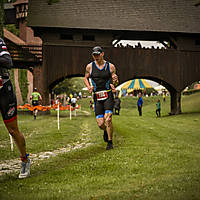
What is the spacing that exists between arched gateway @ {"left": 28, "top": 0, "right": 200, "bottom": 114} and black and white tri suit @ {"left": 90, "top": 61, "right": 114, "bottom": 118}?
58.7 feet

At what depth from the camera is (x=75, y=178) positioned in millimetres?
4672

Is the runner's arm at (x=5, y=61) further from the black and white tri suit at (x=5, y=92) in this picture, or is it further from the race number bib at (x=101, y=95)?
the race number bib at (x=101, y=95)

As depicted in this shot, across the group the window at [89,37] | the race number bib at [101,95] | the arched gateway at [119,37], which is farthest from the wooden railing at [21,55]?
the race number bib at [101,95]

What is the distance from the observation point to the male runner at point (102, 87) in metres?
7.29

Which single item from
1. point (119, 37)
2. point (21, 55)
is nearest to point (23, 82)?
point (21, 55)

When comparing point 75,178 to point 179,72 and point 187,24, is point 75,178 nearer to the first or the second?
point 179,72

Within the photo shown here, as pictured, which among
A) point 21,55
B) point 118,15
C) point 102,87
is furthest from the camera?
point 118,15

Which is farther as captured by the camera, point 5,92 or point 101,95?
point 101,95

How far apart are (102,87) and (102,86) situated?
0.9 inches

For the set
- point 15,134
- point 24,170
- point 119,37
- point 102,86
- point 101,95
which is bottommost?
point 24,170

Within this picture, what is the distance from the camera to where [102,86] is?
24.0 feet

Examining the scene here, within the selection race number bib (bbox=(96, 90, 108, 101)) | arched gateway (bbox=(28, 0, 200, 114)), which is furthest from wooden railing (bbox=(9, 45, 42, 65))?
race number bib (bbox=(96, 90, 108, 101))

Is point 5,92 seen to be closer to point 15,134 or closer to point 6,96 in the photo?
point 6,96

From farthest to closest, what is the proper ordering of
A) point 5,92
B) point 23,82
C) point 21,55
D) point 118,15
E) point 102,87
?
point 23,82
point 118,15
point 21,55
point 102,87
point 5,92
